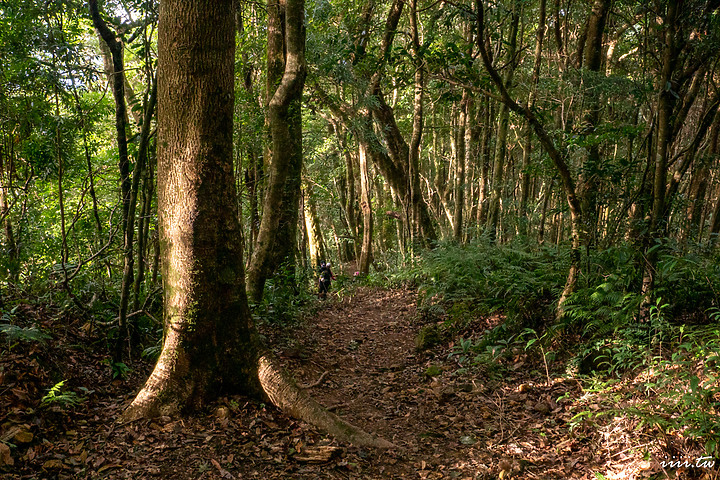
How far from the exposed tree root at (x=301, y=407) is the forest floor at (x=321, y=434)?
0.31ft

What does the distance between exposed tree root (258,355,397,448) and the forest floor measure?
94 mm

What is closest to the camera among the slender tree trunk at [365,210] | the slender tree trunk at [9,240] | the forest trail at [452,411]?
the forest trail at [452,411]

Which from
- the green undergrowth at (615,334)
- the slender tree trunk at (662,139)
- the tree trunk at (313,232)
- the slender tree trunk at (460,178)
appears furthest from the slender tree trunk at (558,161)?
the tree trunk at (313,232)

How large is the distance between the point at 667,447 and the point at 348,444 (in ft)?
8.41

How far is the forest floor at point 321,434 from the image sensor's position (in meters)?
3.36

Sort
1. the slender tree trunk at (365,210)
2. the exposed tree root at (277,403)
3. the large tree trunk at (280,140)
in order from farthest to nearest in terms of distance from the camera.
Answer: the slender tree trunk at (365,210)
the large tree trunk at (280,140)
the exposed tree root at (277,403)

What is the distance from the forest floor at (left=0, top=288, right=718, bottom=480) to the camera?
11.0 ft

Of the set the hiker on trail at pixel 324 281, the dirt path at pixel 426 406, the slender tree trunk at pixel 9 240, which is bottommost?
the dirt path at pixel 426 406

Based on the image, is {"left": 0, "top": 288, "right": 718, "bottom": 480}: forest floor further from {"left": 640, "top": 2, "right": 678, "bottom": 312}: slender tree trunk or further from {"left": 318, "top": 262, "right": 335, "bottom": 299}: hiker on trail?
{"left": 318, "top": 262, "right": 335, "bottom": 299}: hiker on trail

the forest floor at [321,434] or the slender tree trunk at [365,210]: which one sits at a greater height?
the slender tree trunk at [365,210]

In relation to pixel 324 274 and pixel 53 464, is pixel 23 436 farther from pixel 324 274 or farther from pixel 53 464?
pixel 324 274

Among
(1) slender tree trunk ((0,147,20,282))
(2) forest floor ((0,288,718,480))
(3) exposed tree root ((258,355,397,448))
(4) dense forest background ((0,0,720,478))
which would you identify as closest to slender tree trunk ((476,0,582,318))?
(4) dense forest background ((0,0,720,478))

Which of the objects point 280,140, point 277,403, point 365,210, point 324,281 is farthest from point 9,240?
point 365,210

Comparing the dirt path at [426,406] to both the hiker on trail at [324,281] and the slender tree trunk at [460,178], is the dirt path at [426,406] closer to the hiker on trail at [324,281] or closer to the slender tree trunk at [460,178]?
the hiker on trail at [324,281]
